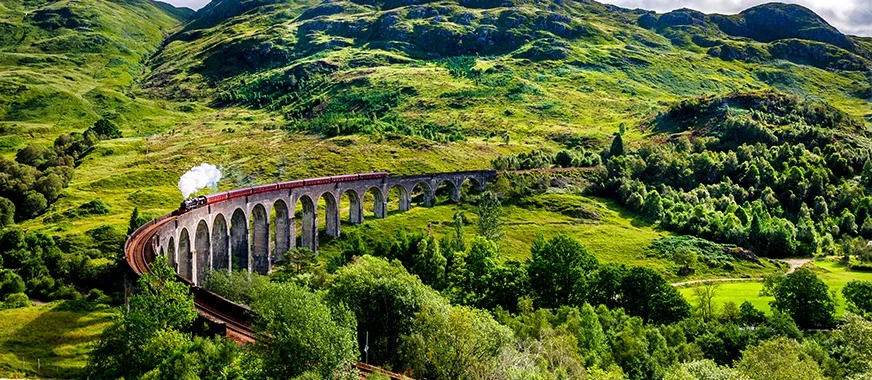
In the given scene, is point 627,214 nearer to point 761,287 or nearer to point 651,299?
point 761,287

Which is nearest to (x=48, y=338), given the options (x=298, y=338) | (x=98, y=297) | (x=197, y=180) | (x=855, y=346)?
(x=98, y=297)

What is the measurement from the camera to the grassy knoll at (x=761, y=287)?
7800 centimetres

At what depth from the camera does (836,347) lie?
184 ft

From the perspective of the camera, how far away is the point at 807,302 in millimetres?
68312

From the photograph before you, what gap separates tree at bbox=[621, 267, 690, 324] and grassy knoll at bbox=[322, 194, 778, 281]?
84.2 ft


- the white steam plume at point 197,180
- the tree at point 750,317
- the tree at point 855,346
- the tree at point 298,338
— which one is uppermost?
the tree at point 298,338

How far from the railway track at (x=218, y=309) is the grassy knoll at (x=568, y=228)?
41.8 metres

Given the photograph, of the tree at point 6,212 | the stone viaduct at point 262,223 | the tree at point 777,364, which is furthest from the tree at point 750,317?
the tree at point 6,212

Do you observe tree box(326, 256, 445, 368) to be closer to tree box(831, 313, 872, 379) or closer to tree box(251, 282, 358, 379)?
tree box(251, 282, 358, 379)

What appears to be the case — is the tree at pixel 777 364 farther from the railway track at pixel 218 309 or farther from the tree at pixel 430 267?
the tree at pixel 430 267

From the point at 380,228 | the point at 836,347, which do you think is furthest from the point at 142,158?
the point at 836,347

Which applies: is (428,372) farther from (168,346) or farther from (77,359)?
(77,359)

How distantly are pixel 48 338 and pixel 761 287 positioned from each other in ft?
279

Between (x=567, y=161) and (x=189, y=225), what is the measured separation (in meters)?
100
